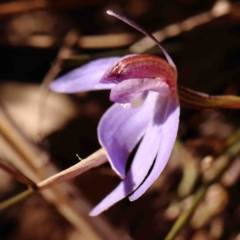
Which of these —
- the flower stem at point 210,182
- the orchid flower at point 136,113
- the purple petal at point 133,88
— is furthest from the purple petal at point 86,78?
the flower stem at point 210,182

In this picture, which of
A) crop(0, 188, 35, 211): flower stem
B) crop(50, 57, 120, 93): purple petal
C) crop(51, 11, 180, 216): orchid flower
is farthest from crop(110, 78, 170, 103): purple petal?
crop(0, 188, 35, 211): flower stem

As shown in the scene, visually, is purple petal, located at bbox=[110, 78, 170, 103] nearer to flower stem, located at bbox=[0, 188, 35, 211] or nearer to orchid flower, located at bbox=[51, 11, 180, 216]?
orchid flower, located at bbox=[51, 11, 180, 216]

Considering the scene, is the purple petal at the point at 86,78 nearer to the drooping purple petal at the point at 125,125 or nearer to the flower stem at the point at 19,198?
the drooping purple petal at the point at 125,125

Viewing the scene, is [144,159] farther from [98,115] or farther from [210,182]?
[98,115]

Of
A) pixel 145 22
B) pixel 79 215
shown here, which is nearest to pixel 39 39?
pixel 145 22

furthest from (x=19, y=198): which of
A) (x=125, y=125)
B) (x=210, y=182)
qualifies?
(x=210, y=182)

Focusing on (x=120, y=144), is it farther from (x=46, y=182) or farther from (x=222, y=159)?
(x=222, y=159)
